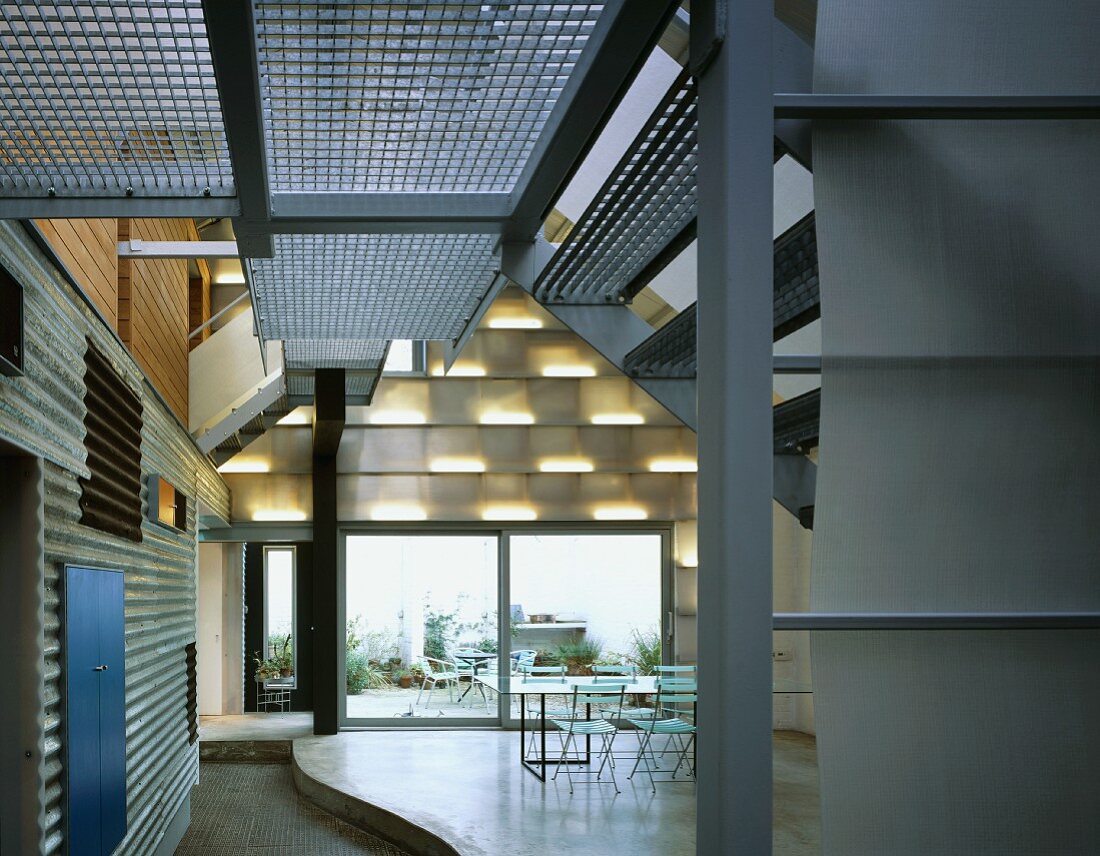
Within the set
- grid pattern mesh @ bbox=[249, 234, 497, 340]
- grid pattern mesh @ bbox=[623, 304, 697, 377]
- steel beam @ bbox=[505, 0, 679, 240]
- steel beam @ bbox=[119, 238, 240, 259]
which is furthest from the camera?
steel beam @ bbox=[119, 238, 240, 259]

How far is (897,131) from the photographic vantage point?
2.27 m

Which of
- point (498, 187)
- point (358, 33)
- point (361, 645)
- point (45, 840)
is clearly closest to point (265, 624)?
point (361, 645)

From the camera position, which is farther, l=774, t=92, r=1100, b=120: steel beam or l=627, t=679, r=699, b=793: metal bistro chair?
l=627, t=679, r=699, b=793: metal bistro chair

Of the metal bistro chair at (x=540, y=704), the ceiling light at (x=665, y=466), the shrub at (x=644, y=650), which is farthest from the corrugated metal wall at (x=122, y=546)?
the shrub at (x=644, y=650)

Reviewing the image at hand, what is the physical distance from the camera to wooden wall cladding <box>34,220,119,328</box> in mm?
5115

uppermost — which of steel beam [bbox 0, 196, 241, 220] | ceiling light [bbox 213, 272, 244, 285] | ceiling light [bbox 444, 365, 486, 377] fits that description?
ceiling light [bbox 213, 272, 244, 285]

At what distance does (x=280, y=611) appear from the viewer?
14.6 meters

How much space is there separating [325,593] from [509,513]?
7.29 ft

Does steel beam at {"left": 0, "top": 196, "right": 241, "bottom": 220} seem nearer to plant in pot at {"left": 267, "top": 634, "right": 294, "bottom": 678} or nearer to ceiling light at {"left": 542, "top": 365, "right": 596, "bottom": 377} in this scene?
ceiling light at {"left": 542, "top": 365, "right": 596, "bottom": 377}

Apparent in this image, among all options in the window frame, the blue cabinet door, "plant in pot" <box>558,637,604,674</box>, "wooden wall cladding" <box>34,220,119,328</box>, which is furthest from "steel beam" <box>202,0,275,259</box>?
the window frame

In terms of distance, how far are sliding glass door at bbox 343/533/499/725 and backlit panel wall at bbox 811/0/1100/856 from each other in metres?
11.2

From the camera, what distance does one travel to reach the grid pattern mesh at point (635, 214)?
2846mm

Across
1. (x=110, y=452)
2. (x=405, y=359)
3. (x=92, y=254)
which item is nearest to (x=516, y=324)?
(x=405, y=359)

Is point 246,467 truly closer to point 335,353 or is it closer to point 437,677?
point 437,677
